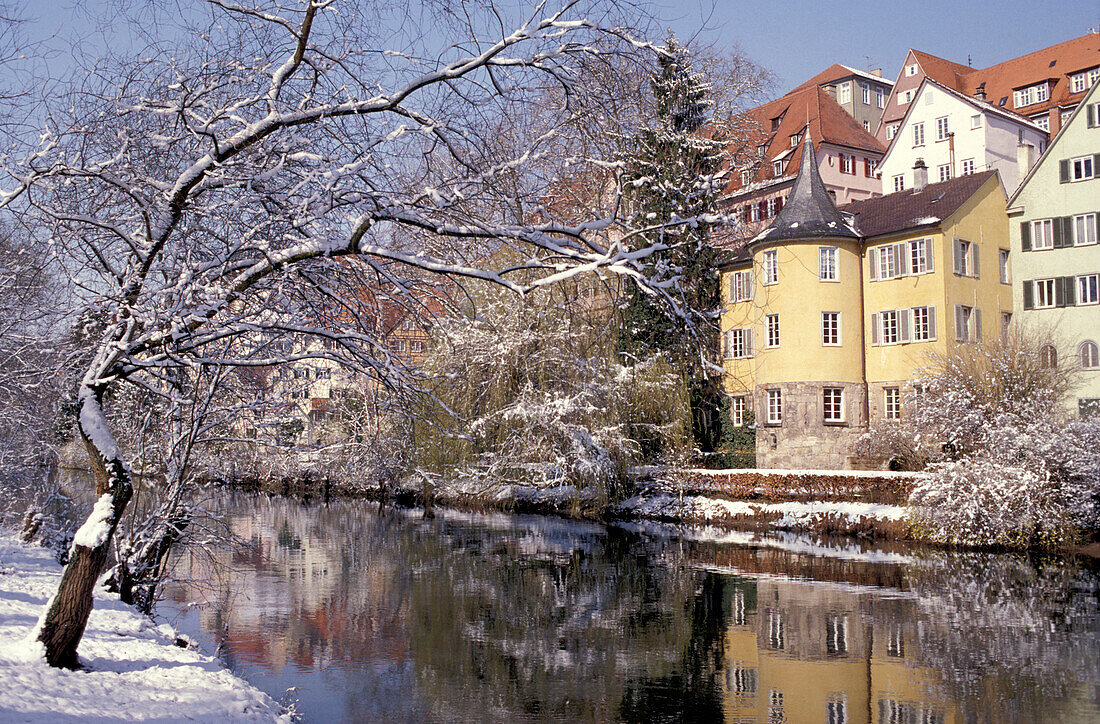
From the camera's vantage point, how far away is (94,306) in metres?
7.23

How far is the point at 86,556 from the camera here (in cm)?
684

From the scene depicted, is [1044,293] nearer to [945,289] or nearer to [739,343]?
[945,289]

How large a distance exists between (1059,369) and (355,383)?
22.8 metres

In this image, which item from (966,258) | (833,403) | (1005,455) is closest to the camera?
(1005,455)

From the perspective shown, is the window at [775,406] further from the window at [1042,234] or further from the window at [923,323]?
the window at [1042,234]

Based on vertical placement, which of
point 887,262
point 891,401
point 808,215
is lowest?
point 891,401

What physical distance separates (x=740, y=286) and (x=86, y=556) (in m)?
35.6

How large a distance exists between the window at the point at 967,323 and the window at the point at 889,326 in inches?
84.0

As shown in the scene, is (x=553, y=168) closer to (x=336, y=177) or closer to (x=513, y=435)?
(x=336, y=177)

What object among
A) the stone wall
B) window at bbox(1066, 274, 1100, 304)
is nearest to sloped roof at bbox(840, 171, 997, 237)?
window at bbox(1066, 274, 1100, 304)

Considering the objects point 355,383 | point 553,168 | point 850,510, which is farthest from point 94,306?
point 850,510

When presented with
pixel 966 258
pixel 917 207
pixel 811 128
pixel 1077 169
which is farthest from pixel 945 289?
pixel 811 128

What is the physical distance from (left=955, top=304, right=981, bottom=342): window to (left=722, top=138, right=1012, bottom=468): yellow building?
0.17 feet

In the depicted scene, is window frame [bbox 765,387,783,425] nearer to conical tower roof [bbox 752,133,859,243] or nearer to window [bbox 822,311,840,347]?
window [bbox 822,311,840,347]
